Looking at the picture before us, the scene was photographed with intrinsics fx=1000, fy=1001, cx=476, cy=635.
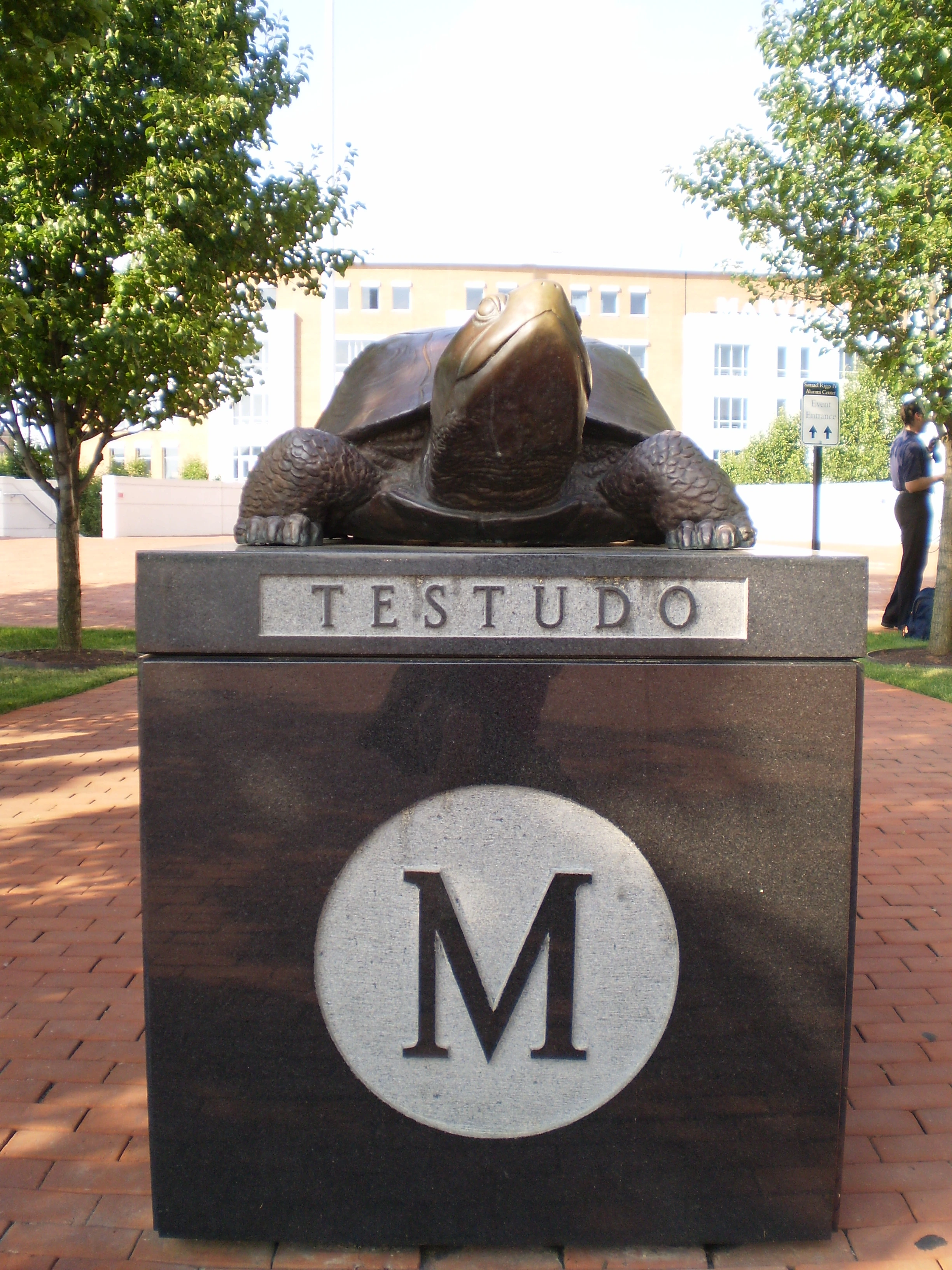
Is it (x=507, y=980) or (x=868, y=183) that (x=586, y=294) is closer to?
(x=868, y=183)

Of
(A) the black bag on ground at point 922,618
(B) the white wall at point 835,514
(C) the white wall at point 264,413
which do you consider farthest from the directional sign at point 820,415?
(C) the white wall at point 264,413

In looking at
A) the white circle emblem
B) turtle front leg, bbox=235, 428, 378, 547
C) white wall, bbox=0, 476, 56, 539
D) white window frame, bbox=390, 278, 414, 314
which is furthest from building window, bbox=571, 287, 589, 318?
the white circle emblem

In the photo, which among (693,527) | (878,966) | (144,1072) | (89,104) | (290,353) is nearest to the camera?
(693,527)

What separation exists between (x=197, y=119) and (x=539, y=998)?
26.0ft

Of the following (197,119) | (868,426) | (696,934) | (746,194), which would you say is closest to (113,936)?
A: (696,934)

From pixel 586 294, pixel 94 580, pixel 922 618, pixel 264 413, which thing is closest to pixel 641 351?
pixel 586 294

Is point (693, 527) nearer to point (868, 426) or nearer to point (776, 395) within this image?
point (868, 426)

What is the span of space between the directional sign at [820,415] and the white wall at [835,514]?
14.4 meters

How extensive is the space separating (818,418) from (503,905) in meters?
10.2

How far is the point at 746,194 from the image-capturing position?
31.1 ft

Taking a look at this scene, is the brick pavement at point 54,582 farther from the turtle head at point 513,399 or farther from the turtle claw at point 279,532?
the turtle head at point 513,399

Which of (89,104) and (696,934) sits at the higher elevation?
(89,104)

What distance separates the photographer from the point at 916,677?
341 inches

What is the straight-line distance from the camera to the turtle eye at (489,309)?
223cm
